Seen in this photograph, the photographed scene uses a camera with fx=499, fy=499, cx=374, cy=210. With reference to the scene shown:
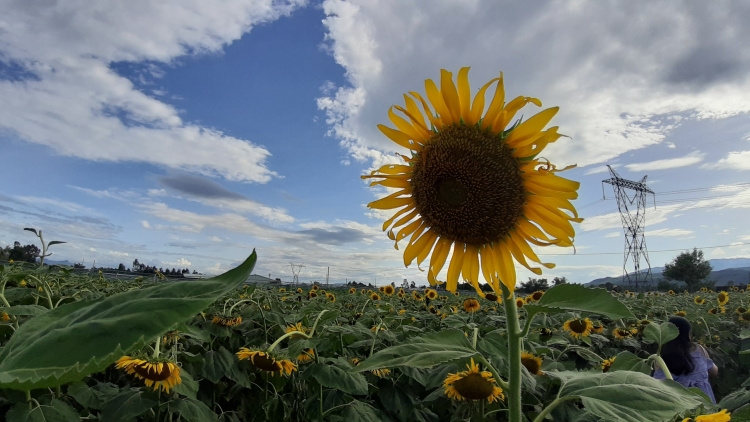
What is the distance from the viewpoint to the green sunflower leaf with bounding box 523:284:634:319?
139cm

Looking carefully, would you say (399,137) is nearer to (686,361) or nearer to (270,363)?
(270,363)

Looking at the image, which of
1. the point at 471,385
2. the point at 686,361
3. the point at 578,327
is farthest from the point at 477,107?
the point at 686,361

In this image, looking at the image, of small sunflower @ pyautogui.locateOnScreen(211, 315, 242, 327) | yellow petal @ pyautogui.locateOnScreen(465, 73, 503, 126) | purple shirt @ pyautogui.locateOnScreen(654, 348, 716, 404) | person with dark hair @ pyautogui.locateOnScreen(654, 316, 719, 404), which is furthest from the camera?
person with dark hair @ pyautogui.locateOnScreen(654, 316, 719, 404)

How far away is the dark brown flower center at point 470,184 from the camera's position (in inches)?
73.4

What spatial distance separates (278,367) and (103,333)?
2.23 meters

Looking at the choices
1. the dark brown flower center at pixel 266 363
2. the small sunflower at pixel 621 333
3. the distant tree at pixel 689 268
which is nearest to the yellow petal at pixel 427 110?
the dark brown flower center at pixel 266 363

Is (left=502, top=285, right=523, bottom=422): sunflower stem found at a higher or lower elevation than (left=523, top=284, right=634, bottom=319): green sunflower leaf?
lower

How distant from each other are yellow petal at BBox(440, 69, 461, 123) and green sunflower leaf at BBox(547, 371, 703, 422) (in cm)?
104

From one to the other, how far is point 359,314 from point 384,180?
3129 mm

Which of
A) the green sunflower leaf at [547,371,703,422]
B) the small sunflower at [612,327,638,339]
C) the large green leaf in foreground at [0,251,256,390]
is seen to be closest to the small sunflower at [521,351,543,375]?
the green sunflower leaf at [547,371,703,422]

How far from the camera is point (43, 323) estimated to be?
A: 68cm

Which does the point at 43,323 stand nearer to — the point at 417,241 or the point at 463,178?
the point at 463,178

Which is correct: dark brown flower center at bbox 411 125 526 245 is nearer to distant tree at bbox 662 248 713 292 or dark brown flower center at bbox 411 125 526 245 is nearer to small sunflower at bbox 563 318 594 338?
small sunflower at bbox 563 318 594 338

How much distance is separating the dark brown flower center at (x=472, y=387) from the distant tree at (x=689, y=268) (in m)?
65.9
